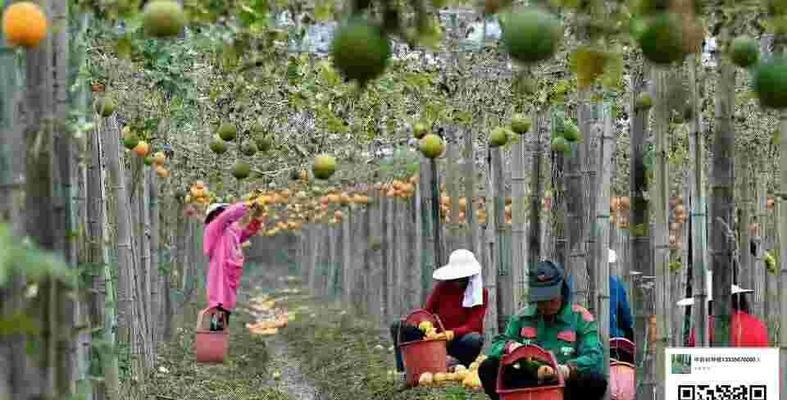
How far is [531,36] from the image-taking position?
309 centimetres

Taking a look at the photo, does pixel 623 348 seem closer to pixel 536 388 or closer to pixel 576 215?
pixel 576 215

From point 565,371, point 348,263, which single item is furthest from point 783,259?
point 348,263

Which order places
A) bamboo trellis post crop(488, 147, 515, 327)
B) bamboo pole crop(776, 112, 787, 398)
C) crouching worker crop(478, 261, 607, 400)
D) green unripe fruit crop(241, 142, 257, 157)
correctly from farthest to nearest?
bamboo trellis post crop(488, 147, 515, 327) → green unripe fruit crop(241, 142, 257, 157) → crouching worker crop(478, 261, 607, 400) → bamboo pole crop(776, 112, 787, 398)

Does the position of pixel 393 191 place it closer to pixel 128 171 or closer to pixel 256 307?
pixel 128 171

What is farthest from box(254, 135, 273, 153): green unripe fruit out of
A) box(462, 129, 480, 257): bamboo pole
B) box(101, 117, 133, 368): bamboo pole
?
box(462, 129, 480, 257): bamboo pole

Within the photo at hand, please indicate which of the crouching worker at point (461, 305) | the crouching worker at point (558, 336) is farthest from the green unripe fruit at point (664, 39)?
the crouching worker at point (461, 305)

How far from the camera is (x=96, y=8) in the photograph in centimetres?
448

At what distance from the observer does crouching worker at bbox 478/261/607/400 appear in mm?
7035

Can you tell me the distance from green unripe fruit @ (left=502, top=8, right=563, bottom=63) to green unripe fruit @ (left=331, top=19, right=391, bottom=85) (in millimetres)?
265

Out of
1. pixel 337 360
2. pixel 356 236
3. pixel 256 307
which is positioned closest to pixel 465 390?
pixel 337 360

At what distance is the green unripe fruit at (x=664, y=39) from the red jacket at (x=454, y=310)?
7061mm

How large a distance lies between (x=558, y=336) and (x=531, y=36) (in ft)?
14.4

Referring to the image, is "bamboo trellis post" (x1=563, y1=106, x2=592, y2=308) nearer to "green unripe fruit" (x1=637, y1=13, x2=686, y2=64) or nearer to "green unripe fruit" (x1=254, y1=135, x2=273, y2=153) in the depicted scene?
"green unripe fruit" (x1=254, y1=135, x2=273, y2=153)

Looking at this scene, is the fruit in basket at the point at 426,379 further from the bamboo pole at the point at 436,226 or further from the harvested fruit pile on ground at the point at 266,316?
the harvested fruit pile on ground at the point at 266,316
